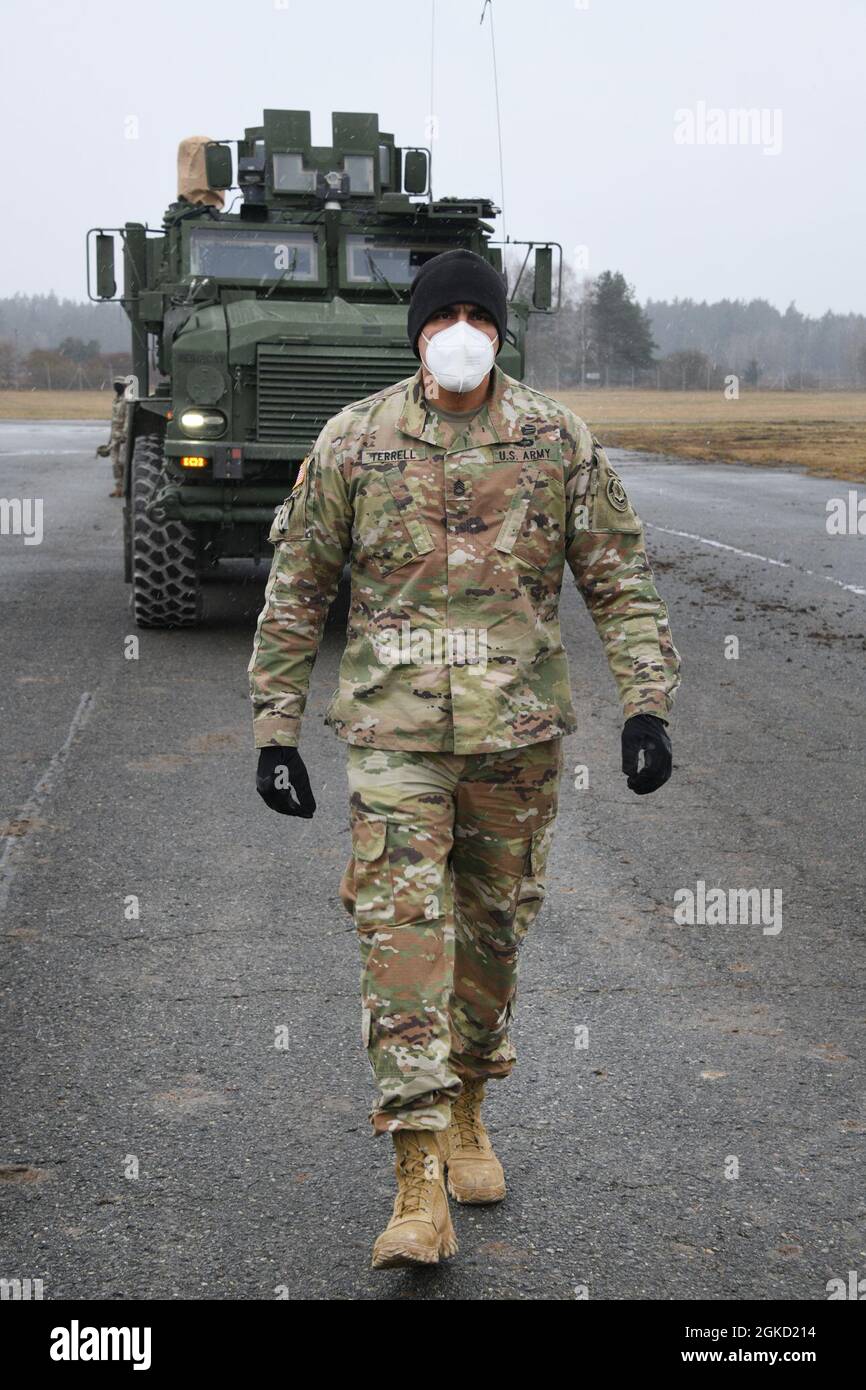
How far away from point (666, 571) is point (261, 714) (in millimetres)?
12427

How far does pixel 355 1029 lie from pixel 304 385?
6604 mm

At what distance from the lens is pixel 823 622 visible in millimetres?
12328

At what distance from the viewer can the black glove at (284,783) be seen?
3531 millimetres

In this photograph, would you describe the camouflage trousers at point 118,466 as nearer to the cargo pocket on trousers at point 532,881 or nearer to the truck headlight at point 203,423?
the truck headlight at point 203,423

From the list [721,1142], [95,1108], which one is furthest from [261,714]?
[721,1142]

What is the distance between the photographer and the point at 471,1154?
3709mm

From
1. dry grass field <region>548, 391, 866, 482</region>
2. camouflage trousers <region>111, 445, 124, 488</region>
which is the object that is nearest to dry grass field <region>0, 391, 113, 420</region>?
dry grass field <region>548, 391, 866, 482</region>

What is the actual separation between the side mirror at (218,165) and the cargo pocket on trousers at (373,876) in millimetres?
9593

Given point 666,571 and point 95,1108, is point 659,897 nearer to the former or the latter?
point 95,1108

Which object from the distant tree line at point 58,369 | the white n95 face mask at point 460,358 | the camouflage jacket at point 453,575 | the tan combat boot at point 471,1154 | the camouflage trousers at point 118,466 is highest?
the distant tree line at point 58,369

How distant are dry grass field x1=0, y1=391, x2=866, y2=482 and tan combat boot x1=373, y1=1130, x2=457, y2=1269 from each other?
→ 27277mm

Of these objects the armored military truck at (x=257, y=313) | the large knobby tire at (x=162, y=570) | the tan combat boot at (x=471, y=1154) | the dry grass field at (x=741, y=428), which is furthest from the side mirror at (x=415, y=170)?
the dry grass field at (x=741, y=428)

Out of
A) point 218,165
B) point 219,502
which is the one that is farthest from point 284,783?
point 218,165

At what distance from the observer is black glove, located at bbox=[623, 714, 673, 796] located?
3.53 metres
